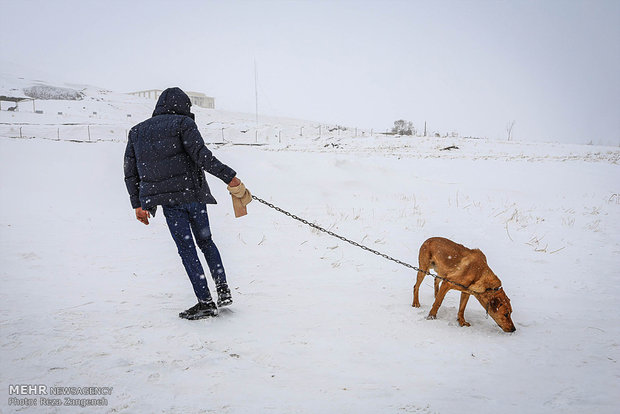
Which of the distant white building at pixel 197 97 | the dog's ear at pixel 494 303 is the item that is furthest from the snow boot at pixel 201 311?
the distant white building at pixel 197 97

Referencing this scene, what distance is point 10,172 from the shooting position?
10633mm

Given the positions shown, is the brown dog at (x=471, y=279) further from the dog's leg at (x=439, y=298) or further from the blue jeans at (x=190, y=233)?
the blue jeans at (x=190, y=233)

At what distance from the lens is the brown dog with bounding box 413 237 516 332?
329cm

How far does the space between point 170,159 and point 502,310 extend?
3.44 meters

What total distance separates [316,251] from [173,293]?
8.54 feet

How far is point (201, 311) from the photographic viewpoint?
345 centimetres

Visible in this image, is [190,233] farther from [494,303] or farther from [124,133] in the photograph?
[124,133]

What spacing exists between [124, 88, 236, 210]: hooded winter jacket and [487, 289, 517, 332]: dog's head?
9.15 ft

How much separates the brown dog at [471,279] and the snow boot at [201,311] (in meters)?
2.24

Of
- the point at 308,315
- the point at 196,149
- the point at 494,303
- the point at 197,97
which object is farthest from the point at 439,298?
the point at 197,97

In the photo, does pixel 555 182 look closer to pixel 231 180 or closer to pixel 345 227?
pixel 345 227

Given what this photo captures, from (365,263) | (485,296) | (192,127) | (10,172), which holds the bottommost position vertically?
(365,263)

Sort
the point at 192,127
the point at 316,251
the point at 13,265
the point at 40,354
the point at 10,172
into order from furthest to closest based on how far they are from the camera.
A: 1. the point at 10,172
2. the point at 316,251
3. the point at 13,265
4. the point at 192,127
5. the point at 40,354

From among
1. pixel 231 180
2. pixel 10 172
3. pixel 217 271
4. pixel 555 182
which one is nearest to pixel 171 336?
pixel 217 271
